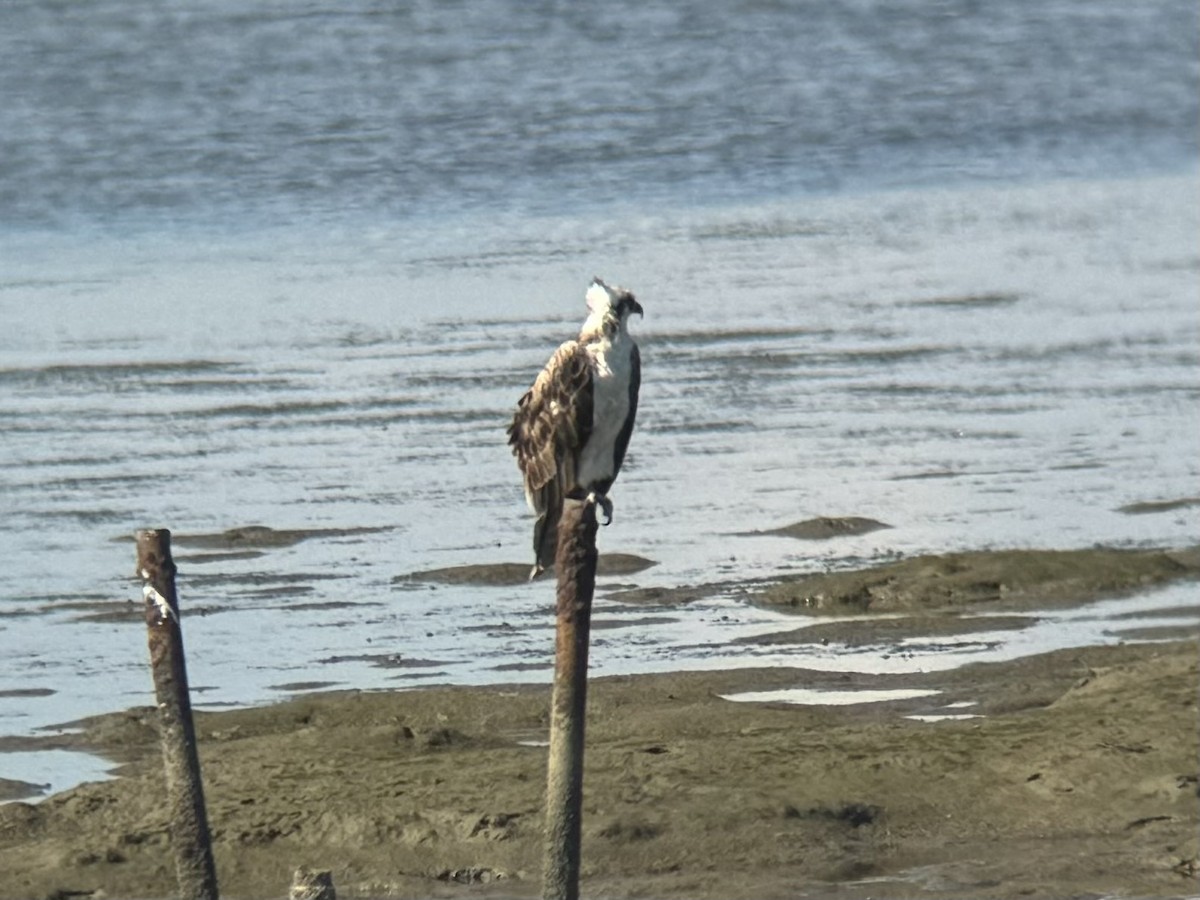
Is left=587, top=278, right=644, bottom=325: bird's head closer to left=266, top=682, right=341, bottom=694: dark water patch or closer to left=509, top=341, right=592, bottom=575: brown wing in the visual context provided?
left=509, top=341, right=592, bottom=575: brown wing

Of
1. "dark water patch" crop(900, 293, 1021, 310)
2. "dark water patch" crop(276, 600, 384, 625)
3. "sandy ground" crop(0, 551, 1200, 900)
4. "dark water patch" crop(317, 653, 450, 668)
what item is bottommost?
"dark water patch" crop(900, 293, 1021, 310)

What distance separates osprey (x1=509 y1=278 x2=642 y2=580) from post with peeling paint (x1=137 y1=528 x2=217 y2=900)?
6.58 ft

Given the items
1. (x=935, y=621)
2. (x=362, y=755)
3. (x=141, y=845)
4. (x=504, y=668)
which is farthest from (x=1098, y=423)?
(x=141, y=845)

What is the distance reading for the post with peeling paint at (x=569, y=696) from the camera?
7020mm

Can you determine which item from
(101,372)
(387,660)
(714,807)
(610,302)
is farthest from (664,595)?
(101,372)

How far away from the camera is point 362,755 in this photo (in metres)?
9.45

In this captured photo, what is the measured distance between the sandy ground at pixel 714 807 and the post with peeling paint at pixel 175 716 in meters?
1.13

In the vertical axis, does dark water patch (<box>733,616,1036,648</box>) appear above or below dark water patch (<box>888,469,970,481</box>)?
above

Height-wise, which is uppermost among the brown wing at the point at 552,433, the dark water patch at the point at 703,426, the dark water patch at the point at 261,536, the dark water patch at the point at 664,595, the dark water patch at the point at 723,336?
the brown wing at the point at 552,433

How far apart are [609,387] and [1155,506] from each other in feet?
15.8

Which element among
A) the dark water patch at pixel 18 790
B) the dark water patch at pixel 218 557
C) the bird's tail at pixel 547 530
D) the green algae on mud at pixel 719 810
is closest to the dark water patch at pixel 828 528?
the dark water patch at pixel 218 557

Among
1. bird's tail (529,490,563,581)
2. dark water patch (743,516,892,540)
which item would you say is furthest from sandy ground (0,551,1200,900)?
dark water patch (743,516,892,540)

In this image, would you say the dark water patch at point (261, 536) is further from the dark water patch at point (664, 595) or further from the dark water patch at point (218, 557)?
the dark water patch at point (664, 595)

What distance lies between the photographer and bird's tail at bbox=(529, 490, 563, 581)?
9430 mm
